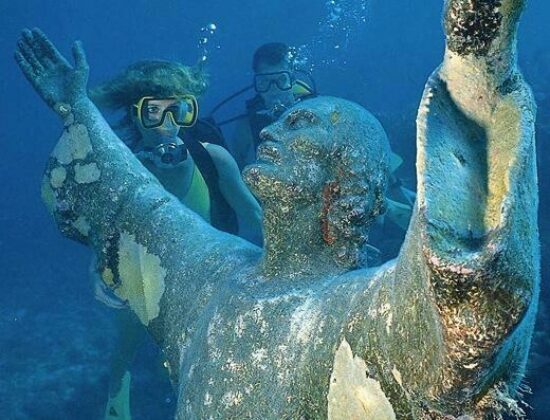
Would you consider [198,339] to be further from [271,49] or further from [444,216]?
[271,49]

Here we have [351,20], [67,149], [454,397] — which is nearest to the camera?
[454,397]

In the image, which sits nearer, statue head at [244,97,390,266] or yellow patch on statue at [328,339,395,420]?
yellow patch on statue at [328,339,395,420]

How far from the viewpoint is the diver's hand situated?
3490mm

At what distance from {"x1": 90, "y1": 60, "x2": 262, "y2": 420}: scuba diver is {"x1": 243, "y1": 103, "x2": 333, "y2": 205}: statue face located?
8.50 feet

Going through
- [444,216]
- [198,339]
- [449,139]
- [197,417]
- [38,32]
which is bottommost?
[197,417]

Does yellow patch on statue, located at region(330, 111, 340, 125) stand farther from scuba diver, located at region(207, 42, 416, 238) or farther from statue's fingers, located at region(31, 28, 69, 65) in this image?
scuba diver, located at region(207, 42, 416, 238)

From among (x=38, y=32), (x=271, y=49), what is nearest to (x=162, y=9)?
(x=271, y=49)

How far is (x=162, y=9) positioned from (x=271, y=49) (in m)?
73.4

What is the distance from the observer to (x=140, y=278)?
2945 millimetres

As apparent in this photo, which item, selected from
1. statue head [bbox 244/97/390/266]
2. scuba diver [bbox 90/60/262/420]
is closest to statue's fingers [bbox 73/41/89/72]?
scuba diver [bbox 90/60/262/420]

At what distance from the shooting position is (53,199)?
3373mm

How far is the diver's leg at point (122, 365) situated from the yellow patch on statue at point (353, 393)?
461 centimetres

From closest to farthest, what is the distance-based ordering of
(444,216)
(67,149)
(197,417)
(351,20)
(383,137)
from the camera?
1. (444,216)
2. (197,417)
3. (383,137)
4. (67,149)
5. (351,20)

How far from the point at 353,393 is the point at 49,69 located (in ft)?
10.6
